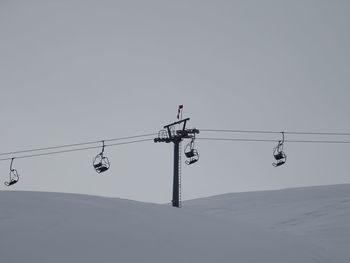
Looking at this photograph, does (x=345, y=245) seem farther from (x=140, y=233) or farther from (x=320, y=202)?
(x=320, y=202)

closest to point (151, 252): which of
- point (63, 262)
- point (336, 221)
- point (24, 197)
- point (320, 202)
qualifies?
point (63, 262)

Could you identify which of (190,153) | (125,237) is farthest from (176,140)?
(125,237)

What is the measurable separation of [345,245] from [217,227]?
186 inches

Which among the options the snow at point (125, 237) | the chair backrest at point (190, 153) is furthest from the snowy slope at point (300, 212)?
the chair backrest at point (190, 153)

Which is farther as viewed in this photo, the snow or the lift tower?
the lift tower

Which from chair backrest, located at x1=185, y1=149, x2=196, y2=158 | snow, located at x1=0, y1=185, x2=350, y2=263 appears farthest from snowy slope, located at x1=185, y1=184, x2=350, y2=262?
chair backrest, located at x1=185, y1=149, x2=196, y2=158

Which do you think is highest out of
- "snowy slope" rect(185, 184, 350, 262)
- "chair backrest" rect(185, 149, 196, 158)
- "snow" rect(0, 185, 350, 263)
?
"chair backrest" rect(185, 149, 196, 158)

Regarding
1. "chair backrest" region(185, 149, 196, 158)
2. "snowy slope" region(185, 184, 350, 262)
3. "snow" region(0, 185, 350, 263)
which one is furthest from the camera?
"chair backrest" region(185, 149, 196, 158)

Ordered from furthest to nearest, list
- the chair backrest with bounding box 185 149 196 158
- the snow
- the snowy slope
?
the chair backrest with bounding box 185 149 196 158, the snowy slope, the snow

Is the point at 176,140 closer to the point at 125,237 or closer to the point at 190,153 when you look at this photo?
the point at 190,153

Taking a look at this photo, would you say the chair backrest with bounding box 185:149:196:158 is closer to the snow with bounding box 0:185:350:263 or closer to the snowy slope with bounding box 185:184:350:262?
the snowy slope with bounding box 185:184:350:262

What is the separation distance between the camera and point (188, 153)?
70.0ft

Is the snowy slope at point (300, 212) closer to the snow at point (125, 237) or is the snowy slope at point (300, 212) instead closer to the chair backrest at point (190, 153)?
the snow at point (125, 237)

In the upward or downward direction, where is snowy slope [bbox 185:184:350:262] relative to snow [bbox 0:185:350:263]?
upward
